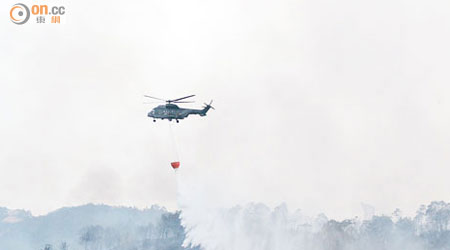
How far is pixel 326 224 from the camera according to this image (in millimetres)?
166375

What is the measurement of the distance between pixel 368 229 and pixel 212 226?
57.1 m

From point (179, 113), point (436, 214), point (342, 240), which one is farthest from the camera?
point (436, 214)

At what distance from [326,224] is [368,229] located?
17784mm

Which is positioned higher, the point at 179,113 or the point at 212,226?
the point at 179,113

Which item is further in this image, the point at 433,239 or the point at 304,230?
the point at 433,239

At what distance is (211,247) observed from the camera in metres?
136

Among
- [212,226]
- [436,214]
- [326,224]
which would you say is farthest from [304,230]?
[436,214]

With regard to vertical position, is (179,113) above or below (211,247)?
above

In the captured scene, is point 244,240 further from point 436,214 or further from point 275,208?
point 436,214

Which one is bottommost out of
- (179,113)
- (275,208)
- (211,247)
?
(211,247)

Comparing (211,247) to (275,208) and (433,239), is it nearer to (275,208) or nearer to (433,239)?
(275,208)

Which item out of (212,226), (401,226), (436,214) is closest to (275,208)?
(212,226)

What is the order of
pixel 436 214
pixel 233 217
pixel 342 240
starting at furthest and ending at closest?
pixel 436 214 < pixel 342 240 < pixel 233 217

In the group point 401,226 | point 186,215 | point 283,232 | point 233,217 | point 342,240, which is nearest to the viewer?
point 186,215
